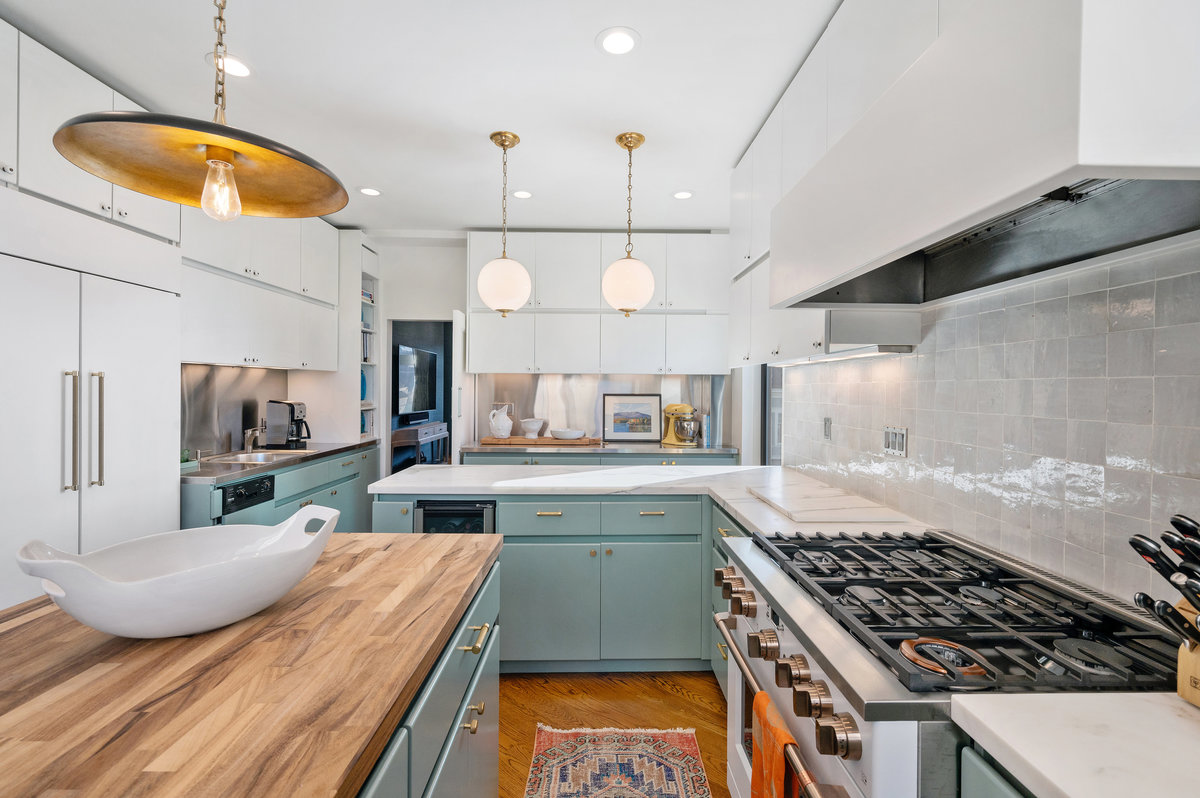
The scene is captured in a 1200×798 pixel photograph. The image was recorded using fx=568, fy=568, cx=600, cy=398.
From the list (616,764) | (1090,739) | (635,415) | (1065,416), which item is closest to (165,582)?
(1090,739)

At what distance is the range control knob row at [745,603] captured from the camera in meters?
1.39

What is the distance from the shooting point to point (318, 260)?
4109 mm

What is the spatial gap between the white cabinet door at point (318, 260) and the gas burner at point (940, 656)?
13.4ft

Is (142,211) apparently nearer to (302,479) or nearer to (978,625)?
(302,479)

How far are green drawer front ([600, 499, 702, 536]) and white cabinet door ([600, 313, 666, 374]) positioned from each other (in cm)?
200

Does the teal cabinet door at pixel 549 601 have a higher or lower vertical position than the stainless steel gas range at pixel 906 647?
lower

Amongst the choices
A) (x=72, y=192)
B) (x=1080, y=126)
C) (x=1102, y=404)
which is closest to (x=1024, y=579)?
(x=1102, y=404)

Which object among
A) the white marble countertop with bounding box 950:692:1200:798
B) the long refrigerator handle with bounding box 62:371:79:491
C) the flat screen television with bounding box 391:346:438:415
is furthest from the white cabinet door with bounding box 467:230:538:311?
the white marble countertop with bounding box 950:692:1200:798

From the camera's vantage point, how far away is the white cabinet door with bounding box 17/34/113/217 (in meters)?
1.97

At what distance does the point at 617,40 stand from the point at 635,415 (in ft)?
10.1

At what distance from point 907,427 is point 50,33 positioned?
3364 mm

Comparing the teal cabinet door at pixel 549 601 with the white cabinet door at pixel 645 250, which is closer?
the teal cabinet door at pixel 549 601

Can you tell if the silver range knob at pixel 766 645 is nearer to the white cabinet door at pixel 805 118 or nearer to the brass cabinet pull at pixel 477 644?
the brass cabinet pull at pixel 477 644

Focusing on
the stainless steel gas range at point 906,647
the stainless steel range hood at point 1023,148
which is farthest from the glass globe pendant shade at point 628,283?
the stainless steel gas range at point 906,647
